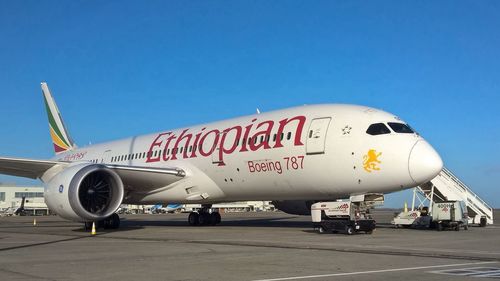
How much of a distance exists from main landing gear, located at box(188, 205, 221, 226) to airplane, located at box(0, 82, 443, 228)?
0.18 ft

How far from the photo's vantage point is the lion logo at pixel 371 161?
16609mm

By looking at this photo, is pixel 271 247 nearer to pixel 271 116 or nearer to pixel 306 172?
pixel 306 172

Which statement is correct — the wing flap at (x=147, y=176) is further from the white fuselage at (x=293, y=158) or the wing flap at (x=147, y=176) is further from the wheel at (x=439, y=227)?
the wheel at (x=439, y=227)

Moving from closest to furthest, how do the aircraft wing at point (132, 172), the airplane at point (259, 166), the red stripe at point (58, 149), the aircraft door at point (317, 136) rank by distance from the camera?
the airplane at point (259, 166)
the aircraft door at point (317, 136)
the aircraft wing at point (132, 172)
the red stripe at point (58, 149)

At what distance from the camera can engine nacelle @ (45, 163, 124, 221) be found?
742 inches

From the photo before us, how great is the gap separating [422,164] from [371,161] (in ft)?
5.01

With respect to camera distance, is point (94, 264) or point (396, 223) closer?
point (94, 264)

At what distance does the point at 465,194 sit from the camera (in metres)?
24.4

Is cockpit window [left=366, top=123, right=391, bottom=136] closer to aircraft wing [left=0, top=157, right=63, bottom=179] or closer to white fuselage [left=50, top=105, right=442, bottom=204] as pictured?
white fuselage [left=50, top=105, right=442, bottom=204]

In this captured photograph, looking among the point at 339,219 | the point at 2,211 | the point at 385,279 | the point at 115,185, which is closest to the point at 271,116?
the point at 339,219

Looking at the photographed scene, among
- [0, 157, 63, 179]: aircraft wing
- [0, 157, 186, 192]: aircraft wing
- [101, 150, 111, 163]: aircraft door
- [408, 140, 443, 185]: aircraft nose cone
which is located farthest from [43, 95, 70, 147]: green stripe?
[408, 140, 443, 185]: aircraft nose cone

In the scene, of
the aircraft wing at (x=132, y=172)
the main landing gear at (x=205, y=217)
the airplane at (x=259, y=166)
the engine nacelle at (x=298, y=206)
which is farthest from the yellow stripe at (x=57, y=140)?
the engine nacelle at (x=298, y=206)

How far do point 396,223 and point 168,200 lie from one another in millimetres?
10022

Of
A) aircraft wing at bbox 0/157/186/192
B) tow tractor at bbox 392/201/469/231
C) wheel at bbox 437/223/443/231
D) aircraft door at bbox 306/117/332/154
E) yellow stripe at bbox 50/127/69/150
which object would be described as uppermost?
yellow stripe at bbox 50/127/69/150
